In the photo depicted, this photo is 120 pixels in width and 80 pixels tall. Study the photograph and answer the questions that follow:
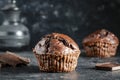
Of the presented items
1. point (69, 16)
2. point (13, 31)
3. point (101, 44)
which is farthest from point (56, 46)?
point (69, 16)

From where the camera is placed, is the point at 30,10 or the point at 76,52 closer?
the point at 76,52

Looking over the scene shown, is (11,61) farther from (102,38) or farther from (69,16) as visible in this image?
(69,16)

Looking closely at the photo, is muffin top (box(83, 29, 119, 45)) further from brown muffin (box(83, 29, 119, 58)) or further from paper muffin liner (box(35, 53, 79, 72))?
paper muffin liner (box(35, 53, 79, 72))

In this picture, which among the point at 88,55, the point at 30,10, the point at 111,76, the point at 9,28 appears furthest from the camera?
the point at 30,10

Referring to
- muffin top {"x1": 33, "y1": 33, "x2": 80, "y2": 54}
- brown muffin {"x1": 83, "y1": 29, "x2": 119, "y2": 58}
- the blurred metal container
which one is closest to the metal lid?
the blurred metal container

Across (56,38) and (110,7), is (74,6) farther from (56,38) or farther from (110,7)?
(56,38)

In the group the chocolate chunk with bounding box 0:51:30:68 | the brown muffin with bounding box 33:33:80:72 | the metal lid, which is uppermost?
the metal lid

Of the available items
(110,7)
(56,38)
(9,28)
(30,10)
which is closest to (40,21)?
(30,10)
